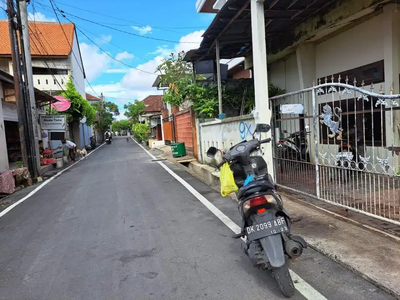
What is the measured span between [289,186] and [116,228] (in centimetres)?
346

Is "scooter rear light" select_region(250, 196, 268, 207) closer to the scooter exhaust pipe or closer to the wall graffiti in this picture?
the scooter exhaust pipe

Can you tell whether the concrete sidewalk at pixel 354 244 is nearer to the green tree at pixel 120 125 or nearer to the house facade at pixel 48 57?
the house facade at pixel 48 57

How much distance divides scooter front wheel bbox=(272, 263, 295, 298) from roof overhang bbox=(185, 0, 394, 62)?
605 centimetres

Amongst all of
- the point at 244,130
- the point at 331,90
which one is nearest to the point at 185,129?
the point at 244,130

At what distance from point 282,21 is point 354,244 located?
7460mm

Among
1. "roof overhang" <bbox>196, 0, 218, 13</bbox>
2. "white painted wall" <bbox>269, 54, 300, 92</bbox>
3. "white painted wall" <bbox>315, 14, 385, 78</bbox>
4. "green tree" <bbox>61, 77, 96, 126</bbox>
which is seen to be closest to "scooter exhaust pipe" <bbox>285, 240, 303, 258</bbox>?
"white painted wall" <bbox>315, 14, 385, 78</bbox>

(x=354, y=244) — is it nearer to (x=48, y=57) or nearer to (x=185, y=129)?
(x=185, y=129)

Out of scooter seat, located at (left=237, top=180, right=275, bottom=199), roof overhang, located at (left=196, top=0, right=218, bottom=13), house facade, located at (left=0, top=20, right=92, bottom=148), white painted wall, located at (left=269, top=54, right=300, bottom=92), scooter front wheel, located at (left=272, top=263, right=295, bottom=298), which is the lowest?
scooter front wheel, located at (left=272, top=263, right=295, bottom=298)

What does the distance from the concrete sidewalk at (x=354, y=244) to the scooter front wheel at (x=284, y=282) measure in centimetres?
86

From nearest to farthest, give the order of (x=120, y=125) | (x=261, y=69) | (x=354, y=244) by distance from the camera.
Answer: (x=354, y=244), (x=261, y=69), (x=120, y=125)

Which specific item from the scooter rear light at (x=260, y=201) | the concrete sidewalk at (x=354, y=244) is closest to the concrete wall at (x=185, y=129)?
the concrete sidewalk at (x=354, y=244)

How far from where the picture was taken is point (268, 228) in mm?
3008

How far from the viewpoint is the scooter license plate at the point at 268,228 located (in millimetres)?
2996

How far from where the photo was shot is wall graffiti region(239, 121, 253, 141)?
7.71 m
